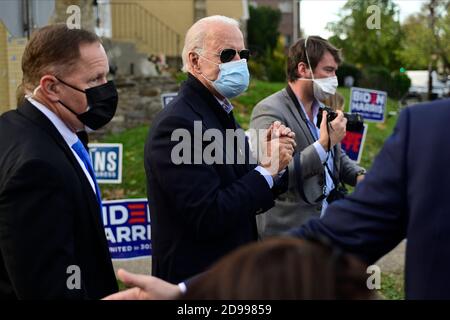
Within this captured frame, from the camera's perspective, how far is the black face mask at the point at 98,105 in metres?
2.59

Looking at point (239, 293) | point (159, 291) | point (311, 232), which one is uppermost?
point (239, 293)

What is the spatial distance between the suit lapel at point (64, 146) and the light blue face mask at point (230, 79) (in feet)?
2.82

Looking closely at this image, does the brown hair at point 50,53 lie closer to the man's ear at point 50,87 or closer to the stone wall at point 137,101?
the man's ear at point 50,87

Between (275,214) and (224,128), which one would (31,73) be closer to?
(224,128)

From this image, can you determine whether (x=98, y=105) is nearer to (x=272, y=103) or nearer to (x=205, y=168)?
(x=205, y=168)

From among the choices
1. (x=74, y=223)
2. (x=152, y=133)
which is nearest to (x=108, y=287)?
(x=74, y=223)

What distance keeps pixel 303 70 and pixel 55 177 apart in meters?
2.08

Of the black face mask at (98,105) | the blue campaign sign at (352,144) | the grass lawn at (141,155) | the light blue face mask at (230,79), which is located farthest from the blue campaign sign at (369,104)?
the black face mask at (98,105)

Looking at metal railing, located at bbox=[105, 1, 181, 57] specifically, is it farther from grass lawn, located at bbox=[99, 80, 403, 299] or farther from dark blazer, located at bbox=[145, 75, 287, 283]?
dark blazer, located at bbox=[145, 75, 287, 283]

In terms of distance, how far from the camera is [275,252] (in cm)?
119

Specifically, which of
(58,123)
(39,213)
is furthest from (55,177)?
(58,123)

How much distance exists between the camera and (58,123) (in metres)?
2.44

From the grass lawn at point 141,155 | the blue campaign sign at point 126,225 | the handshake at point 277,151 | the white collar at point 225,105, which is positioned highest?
the white collar at point 225,105
